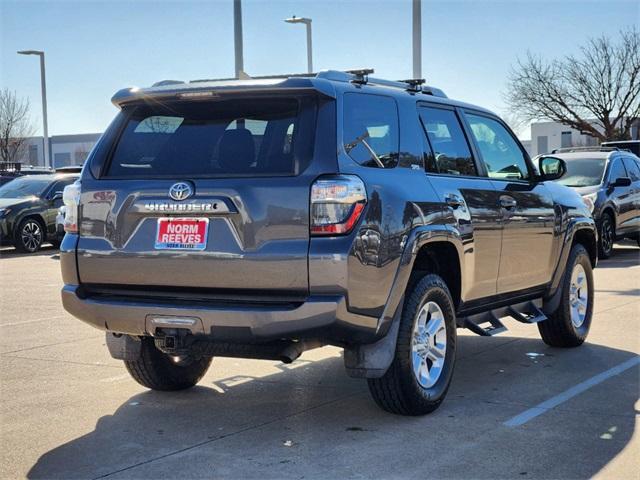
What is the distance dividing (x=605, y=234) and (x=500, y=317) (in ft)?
32.8

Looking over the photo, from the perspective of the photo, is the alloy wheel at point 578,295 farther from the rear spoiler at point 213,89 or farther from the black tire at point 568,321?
the rear spoiler at point 213,89

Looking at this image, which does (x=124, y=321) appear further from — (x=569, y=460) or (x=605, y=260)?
(x=605, y=260)

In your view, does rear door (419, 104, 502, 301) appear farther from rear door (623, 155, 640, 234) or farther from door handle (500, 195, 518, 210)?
rear door (623, 155, 640, 234)

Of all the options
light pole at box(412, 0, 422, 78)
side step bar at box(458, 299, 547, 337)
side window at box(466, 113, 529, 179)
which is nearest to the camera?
side step bar at box(458, 299, 547, 337)

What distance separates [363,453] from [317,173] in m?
1.50

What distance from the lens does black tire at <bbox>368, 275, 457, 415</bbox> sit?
18.3 ft

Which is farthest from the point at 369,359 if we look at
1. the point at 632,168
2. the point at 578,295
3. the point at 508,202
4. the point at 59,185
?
the point at 59,185

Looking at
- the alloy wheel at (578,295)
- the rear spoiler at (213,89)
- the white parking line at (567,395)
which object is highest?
the rear spoiler at (213,89)

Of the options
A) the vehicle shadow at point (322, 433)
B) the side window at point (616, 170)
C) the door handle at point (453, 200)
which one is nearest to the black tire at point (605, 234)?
the side window at point (616, 170)

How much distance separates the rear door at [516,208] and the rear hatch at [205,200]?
216 cm

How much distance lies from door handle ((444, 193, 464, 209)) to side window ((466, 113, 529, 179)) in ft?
2.80

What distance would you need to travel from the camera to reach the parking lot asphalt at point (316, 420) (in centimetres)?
489

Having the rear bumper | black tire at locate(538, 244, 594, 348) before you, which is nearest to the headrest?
the rear bumper

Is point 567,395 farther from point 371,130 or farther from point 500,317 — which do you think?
point 371,130
